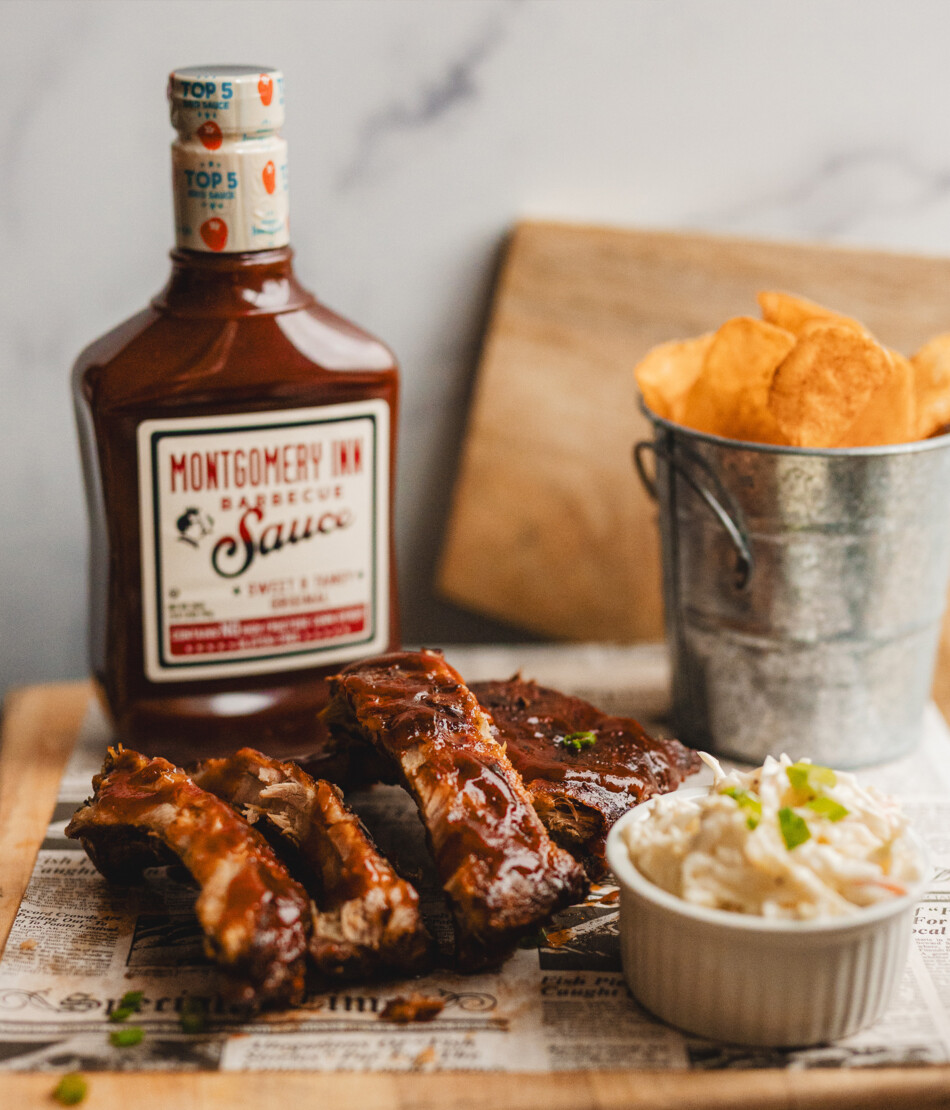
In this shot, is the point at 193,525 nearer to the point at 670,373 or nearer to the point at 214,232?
the point at 214,232

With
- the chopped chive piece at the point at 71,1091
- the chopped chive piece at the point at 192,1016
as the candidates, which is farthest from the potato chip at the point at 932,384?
the chopped chive piece at the point at 71,1091

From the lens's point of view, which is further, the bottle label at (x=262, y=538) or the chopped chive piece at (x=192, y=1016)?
the bottle label at (x=262, y=538)

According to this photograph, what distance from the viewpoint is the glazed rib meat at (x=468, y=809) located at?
1.02m

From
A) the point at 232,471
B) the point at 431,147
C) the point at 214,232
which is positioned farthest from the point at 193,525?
the point at 431,147

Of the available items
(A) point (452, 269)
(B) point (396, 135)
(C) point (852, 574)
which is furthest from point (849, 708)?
(B) point (396, 135)

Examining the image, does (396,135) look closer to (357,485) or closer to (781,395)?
(357,485)

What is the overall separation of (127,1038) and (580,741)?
53 centimetres

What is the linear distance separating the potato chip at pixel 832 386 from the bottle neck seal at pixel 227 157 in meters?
0.59

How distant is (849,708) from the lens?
1472mm

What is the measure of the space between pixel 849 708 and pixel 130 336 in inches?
37.0

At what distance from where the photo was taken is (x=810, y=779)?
1044 mm

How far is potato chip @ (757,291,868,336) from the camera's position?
4.66 ft

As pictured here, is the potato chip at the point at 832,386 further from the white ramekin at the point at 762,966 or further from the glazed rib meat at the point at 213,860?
the glazed rib meat at the point at 213,860

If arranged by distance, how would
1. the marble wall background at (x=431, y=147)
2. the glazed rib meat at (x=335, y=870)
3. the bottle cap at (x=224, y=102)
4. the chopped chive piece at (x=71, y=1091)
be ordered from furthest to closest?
the marble wall background at (x=431, y=147), the bottle cap at (x=224, y=102), the glazed rib meat at (x=335, y=870), the chopped chive piece at (x=71, y=1091)
